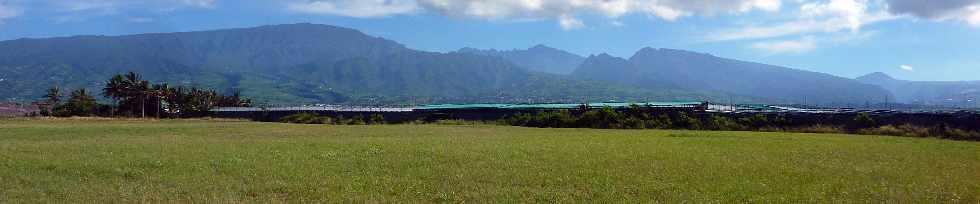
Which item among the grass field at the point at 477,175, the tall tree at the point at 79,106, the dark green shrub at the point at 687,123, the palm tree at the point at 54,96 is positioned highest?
the palm tree at the point at 54,96

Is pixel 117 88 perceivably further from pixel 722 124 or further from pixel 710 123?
pixel 722 124

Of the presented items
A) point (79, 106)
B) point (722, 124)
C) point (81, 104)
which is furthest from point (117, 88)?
point (722, 124)

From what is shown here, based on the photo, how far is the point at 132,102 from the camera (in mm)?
86688

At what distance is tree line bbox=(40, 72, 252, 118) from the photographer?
82537 millimetres

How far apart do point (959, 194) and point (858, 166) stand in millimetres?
4798

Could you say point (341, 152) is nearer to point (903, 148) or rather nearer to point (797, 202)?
point (797, 202)

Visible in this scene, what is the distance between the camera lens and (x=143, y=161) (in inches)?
674

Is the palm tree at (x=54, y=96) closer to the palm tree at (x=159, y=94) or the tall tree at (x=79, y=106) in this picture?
the tall tree at (x=79, y=106)

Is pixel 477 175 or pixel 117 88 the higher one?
pixel 117 88

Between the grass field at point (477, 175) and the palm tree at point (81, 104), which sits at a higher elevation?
the palm tree at point (81, 104)

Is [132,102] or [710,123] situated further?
[132,102]

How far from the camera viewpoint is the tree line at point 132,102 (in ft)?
271

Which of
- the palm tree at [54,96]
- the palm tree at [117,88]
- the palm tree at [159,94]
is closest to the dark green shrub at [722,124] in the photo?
the palm tree at [159,94]

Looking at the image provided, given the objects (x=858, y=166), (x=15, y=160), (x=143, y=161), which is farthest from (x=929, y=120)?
(x=15, y=160)
